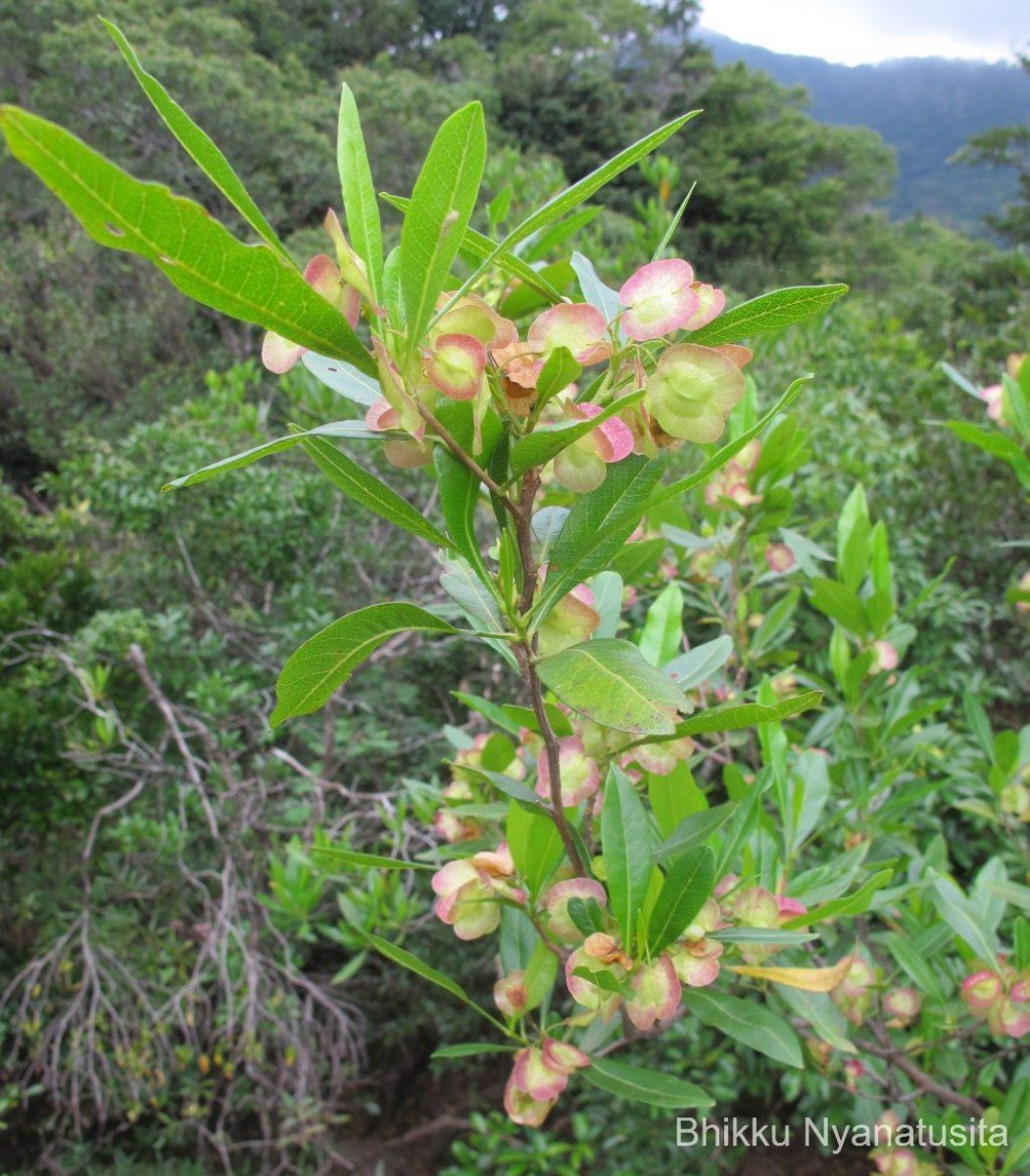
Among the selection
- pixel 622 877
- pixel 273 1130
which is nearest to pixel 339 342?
pixel 622 877

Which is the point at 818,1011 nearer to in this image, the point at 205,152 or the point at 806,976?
the point at 806,976

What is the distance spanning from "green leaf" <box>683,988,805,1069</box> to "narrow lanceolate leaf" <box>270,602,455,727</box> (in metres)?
0.46

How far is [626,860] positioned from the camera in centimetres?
61

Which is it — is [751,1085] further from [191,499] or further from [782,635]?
[191,499]

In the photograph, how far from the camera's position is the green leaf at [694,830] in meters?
0.68

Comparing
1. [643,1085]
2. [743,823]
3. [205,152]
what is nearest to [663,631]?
[743,823]

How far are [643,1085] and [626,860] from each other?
24 cm

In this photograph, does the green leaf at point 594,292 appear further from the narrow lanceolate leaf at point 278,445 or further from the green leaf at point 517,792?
the green leaf at point 517,792

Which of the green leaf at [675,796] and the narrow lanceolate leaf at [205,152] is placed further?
the green leaf at [675,796]

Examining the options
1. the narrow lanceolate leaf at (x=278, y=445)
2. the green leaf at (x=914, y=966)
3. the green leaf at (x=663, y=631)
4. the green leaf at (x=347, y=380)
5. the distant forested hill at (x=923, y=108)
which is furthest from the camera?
the distant forested hill at (x=923, y=108)

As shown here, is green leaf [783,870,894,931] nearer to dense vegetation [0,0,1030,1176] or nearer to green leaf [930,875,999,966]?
dense vegetation [0,0,1030,1176]

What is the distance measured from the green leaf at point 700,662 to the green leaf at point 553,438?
1.18ft

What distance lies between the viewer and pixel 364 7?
15.0 metres

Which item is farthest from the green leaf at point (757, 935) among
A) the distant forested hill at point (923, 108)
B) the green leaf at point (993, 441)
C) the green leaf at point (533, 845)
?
the distant forested hill at point (923, 108)
